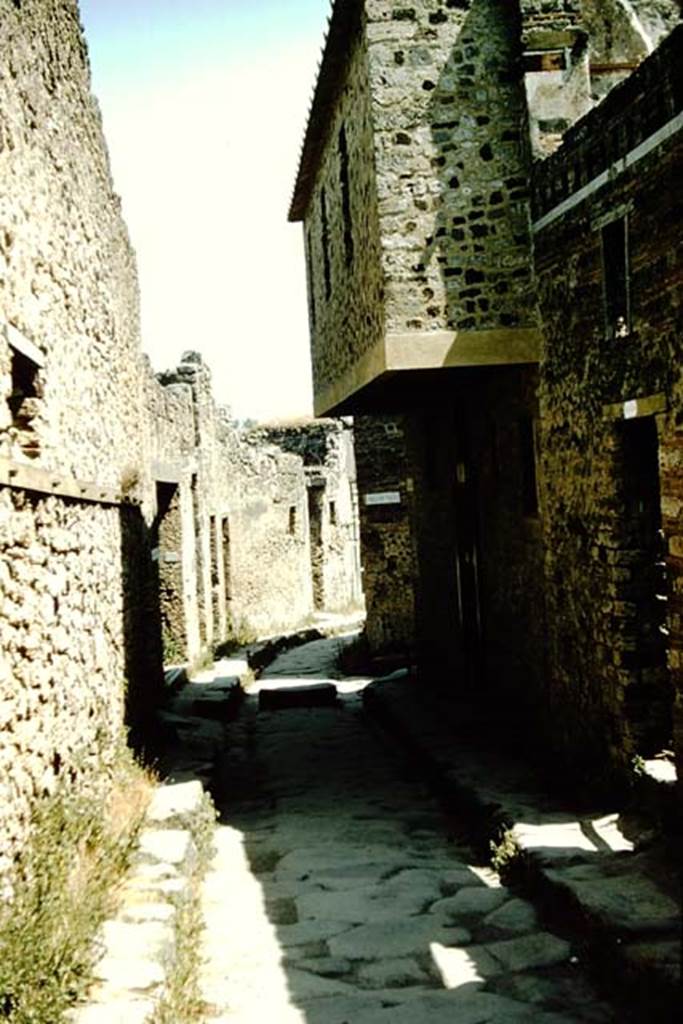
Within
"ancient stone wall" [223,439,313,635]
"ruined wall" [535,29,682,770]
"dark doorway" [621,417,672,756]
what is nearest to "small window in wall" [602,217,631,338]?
"ruined wall" [535,29,682,770]

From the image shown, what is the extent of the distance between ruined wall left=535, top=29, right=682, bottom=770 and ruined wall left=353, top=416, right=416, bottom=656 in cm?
804

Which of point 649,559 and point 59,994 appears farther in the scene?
point 649,559

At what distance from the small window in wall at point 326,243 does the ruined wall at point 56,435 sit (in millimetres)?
2806

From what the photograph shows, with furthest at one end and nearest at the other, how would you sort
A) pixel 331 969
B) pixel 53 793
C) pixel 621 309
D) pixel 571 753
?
pixel 571 753 → pixel 621 309 → pixel 53 793 → pixel 331 969

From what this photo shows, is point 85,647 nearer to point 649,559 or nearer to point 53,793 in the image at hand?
point 53,793

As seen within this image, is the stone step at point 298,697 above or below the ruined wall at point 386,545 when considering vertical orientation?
below

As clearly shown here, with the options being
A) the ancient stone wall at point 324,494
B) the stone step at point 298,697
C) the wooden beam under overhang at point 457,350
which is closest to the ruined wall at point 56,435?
the wooden beam under overhang at point 457,350

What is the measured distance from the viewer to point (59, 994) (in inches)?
167

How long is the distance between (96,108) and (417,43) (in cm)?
288

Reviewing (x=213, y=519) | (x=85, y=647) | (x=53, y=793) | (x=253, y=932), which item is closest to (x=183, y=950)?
(x=253, y=932)

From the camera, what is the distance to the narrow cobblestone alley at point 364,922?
5.01 meters

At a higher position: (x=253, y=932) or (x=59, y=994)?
(x=59, y=994)

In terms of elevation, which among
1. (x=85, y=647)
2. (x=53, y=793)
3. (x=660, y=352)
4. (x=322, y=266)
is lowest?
(x=53, y=793)

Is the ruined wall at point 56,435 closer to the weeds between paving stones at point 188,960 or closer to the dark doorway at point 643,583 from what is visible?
the weeds between paving stones at point 188,960
